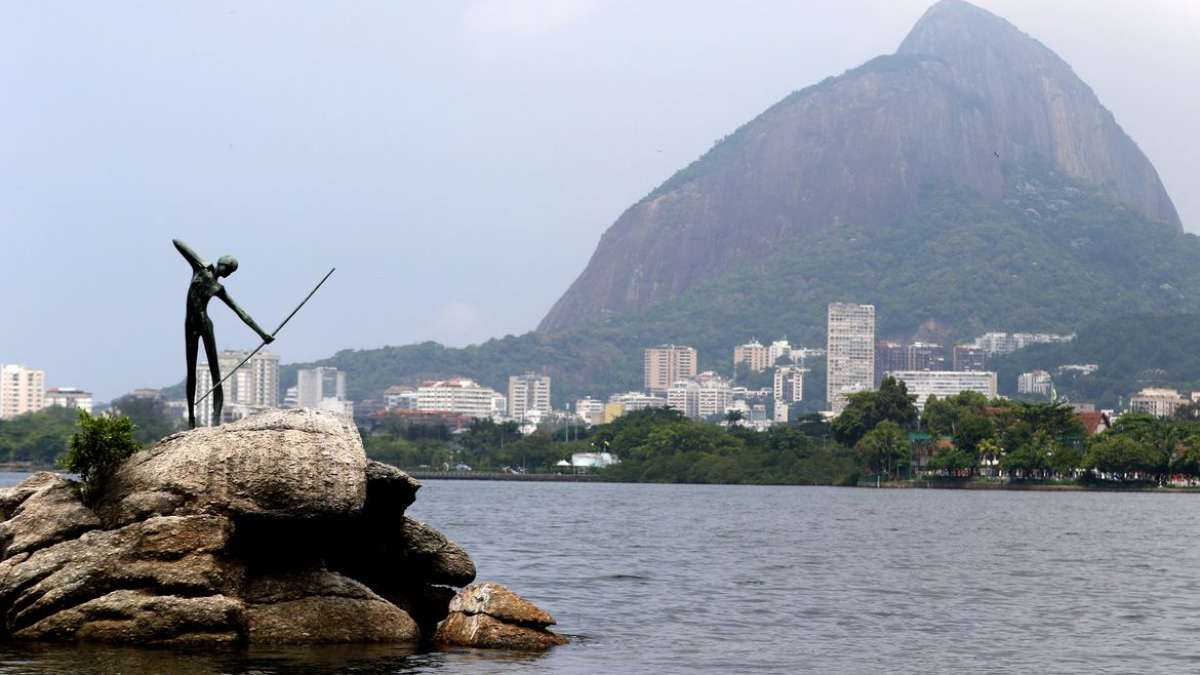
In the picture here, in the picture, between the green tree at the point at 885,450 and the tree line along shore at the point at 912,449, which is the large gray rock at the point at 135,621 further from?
the green tree at the point at 885,450

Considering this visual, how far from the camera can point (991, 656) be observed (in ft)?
97.6

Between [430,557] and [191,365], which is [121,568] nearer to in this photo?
[191,365]

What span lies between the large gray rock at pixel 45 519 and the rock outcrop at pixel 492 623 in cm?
548

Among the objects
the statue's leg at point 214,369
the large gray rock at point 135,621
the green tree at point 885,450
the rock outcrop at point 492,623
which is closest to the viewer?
the large gray rock at point 135,621

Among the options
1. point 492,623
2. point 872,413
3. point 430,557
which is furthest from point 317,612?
point 872,413

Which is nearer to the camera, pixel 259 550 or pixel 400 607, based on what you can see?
pixel 259 550

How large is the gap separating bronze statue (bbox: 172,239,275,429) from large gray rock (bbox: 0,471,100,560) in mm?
2557

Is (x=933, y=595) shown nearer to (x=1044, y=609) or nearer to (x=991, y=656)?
(x=1044, y=609)

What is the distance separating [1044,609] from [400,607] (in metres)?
16.5

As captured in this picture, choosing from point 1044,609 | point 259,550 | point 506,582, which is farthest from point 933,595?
point 259,550

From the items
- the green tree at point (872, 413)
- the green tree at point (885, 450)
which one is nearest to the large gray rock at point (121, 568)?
the green tree at point (885, 450)

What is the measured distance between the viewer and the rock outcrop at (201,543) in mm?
24391

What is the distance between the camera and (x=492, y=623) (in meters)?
27.4

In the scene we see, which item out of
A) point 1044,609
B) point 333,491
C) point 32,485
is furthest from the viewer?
point 1044,609
